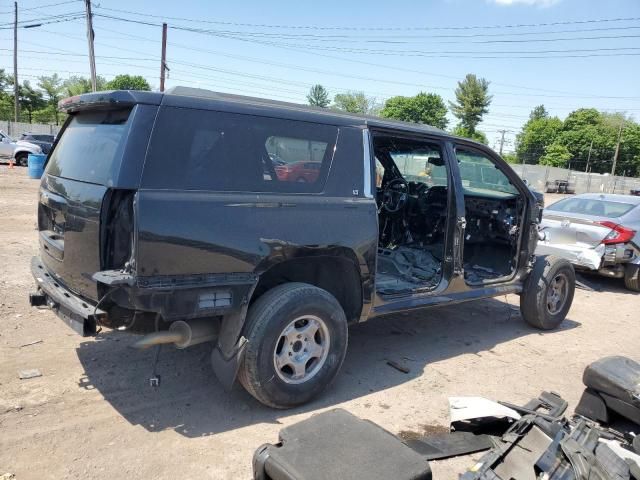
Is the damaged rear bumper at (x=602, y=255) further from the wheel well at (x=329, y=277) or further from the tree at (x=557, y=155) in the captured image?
the tree at (x=557, y=155)

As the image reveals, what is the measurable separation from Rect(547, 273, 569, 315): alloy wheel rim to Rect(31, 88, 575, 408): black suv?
2.02 m

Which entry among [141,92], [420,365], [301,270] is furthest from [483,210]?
[141,92]

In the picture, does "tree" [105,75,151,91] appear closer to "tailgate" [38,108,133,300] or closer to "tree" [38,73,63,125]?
"tree" [38,73,63,125]

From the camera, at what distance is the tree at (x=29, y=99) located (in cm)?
5456

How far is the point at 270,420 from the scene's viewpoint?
339 centimetres

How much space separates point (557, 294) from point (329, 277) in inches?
132

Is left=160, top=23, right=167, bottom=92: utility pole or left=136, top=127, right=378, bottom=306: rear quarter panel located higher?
left=160, top=23, right=167, bottom=92: utility pole

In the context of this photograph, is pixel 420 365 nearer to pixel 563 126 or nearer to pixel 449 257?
pixel 449 257

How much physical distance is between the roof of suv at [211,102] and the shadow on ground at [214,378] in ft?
6.55

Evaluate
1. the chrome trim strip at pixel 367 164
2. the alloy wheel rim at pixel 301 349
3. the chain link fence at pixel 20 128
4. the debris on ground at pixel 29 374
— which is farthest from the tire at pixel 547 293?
the chain link fence at pixel 20 128

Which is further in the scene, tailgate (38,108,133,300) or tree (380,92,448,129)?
tree (380,92,448,129)

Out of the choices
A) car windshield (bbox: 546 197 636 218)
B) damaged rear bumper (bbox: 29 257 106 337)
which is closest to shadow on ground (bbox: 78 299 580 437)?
damaged rear bumper (bbox: 29 257 106 337)

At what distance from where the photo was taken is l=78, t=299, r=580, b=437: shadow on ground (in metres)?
3.38

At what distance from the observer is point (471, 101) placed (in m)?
73.8
